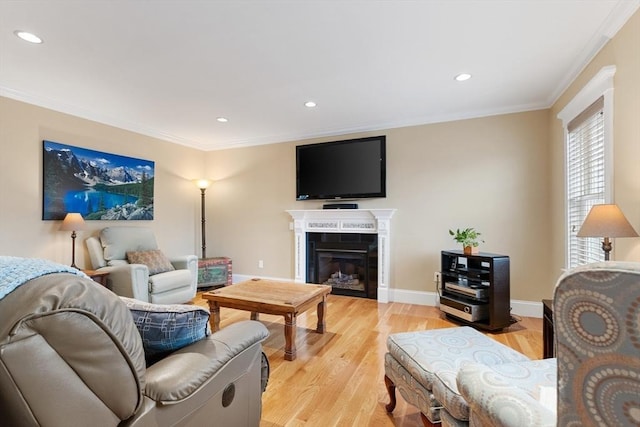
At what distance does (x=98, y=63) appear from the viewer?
2.53 m

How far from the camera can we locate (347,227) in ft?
14.3

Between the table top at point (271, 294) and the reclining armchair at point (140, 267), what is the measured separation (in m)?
1.10

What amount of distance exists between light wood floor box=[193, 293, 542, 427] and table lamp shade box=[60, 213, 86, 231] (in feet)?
5.95

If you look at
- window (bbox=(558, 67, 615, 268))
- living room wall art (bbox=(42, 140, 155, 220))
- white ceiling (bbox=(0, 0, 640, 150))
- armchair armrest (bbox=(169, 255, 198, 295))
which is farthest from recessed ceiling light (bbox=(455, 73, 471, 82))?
living room wall art (bbox=(42, 140, 155, 220))

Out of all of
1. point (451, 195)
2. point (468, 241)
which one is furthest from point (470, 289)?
point (451, 195)

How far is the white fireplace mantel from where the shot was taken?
407 cm

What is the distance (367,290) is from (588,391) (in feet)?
12.2

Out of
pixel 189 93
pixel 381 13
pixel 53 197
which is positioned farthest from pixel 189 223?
pixel 381 13

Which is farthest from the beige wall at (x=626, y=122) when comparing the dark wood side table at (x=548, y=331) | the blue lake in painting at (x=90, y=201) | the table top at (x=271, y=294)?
the blue lake in painting at (x=90, y=201)

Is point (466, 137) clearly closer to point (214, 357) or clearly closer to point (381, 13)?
point (381, 13)

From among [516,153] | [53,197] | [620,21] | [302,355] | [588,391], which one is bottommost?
[302,355]

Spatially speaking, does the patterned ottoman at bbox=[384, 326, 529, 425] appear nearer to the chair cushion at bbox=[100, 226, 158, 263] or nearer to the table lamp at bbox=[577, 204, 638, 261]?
the table lamp at bbox=[577, 204, 638, 261]

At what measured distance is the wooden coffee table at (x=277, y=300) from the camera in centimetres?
242

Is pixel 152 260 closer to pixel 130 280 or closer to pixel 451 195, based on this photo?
pixel 130 280
